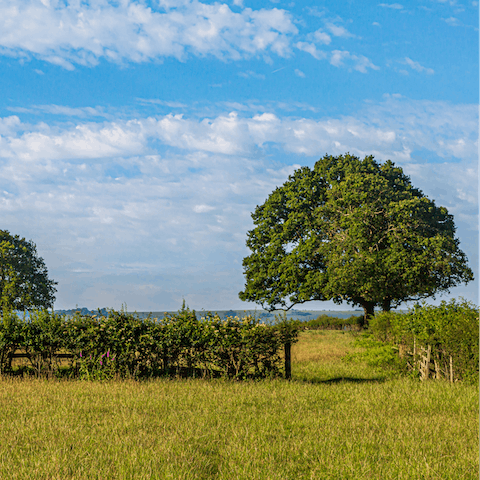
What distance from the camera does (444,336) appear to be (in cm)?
1234

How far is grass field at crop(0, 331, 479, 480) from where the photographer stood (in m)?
5.74

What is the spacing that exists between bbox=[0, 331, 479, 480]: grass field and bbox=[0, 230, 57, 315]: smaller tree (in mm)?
28363

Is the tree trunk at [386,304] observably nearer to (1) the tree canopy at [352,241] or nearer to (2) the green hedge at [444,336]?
(1) the tree canopy at [352,241]

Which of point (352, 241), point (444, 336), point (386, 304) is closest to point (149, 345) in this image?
point (444, 336)

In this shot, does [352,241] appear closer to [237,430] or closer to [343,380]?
[343,380]

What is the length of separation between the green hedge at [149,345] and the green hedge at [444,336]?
150 inches

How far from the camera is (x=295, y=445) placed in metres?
6.59

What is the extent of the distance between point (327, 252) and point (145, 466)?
25.1m

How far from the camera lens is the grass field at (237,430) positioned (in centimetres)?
574

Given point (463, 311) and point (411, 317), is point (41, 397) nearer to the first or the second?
point (411, 317)

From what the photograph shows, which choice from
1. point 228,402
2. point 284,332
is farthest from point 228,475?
point 284,332

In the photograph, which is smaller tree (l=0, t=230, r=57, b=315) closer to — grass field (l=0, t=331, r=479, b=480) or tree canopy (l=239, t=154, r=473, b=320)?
tree canopy (l=239, t=154, r=473, b=320)

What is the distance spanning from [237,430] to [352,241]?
73.6ft

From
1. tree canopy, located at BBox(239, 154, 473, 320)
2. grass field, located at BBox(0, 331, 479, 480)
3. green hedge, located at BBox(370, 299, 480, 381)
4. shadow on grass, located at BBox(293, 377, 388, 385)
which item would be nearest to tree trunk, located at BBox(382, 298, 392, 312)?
tree canopy, located at BBox(239, 154, 473, 320)
